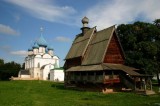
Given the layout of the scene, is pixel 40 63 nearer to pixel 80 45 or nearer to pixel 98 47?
pixel 80 45

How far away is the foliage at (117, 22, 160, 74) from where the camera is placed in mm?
39469

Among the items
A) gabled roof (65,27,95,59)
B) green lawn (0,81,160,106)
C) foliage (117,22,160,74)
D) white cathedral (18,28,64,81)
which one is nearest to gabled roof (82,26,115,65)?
gabled roof (65,27,95,59)

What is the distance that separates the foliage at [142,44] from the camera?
39469mm

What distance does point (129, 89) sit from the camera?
32531mm

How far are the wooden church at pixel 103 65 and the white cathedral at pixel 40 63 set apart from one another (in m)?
45.3

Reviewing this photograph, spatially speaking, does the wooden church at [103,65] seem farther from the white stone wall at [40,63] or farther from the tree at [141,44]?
the white stone wall at [40,63]

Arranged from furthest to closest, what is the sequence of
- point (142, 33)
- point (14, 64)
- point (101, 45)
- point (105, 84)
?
point (14, 64) < point (142, 33) < point (101, 45) < point (105, 84)

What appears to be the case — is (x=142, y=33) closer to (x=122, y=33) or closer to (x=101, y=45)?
(x=122, y=33)

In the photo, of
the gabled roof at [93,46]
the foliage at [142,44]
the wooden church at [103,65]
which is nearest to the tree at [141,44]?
the foliage at [142,44]

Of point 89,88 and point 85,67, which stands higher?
point 85,67

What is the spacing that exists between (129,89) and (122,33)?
531 inches

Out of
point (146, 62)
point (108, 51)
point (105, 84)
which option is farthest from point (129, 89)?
point (146, 62)

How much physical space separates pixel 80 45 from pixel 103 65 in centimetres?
987

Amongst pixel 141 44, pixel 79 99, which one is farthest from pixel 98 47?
pixel 79 99
